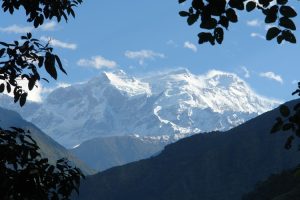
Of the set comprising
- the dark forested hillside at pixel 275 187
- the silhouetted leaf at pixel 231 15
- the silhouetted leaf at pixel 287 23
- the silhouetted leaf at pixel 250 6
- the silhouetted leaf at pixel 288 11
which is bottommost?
the silhouetted leaf at pixel 287 23

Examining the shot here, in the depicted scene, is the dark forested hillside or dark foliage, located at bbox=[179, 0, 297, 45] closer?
dark foliage, located at bbox=[179, 0, 297, 45]

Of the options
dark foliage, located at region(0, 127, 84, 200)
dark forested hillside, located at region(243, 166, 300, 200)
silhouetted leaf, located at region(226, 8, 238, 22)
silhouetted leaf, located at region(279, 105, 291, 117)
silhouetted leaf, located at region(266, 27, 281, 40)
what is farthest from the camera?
dark forested hillside, located at region(243, 166, 300, 200)

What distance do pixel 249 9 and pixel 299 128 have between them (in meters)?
1.72

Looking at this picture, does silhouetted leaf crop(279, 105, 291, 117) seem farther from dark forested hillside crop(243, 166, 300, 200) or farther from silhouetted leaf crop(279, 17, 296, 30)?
dark forested hillside crop(243, 166, 300, 200)

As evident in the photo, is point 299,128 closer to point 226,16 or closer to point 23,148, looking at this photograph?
point 226,16

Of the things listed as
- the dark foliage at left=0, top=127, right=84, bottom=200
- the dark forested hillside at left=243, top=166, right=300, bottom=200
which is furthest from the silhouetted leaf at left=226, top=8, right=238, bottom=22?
the dark forested hillside at left=243, top=166, right=300, bottom=200

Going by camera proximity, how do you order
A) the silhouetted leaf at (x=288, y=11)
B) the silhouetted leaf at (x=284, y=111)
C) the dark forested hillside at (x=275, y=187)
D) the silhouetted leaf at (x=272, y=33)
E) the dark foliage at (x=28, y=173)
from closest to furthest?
the silhouetted leaf at (x=288, y=11) < the silhouetted leaf at (x=272, y=33) < the silhouetted leaf at (x=284, y=111) < the dark foliage at (x=28, y=173) < the dark forested hillside at (x=275, y=187)

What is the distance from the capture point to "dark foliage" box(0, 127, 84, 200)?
8828 millimetres

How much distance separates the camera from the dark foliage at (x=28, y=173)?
29.0 feet

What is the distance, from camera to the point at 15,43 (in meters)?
9.91

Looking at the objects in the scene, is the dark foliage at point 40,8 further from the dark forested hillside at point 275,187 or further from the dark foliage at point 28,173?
the dark forested hillside at point 275,187

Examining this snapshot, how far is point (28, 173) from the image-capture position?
900 centimetres

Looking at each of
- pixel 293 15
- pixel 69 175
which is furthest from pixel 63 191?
pixel 293 15

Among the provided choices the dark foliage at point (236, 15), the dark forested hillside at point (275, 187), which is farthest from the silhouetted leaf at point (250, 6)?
the dark forested hillside at point (275, 187)
